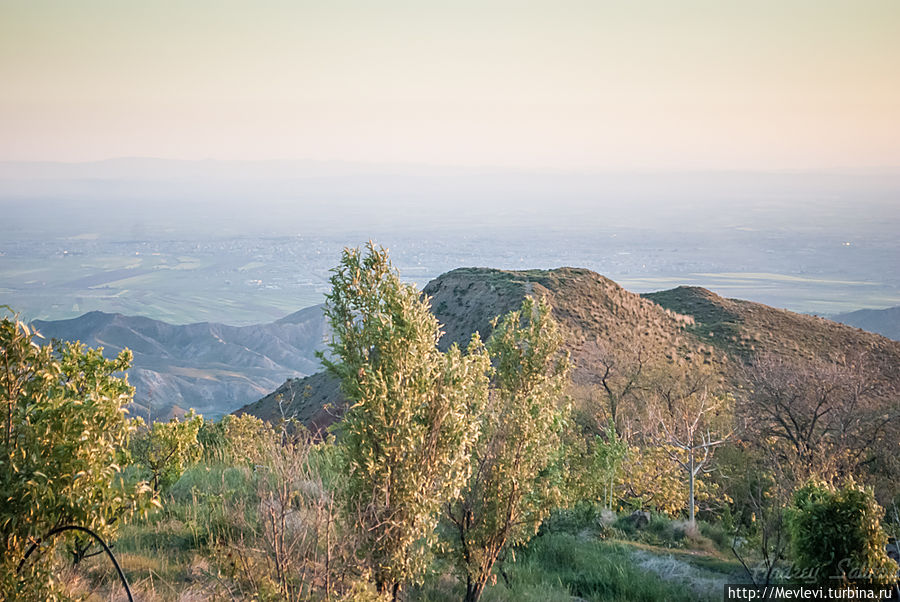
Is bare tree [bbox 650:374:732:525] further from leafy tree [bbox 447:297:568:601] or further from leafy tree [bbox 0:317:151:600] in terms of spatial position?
leafy tree [bbox 0:317:151:600]

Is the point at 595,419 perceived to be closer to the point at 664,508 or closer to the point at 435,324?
the point at 664,508

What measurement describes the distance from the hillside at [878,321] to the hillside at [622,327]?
78064 millimetres

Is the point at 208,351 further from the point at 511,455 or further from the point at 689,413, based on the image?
the point at 511,455

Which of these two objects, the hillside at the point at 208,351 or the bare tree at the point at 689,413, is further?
the hillside at the point at 208,351

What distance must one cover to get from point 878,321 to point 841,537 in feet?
457

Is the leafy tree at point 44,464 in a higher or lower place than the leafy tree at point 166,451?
higher

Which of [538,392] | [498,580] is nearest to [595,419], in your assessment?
[498,580]

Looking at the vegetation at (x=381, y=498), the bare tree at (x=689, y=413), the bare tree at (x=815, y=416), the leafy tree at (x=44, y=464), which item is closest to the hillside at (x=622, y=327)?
the bare tree at (x=689, y=413)

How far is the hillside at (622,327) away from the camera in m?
42.1

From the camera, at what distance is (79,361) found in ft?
18.3

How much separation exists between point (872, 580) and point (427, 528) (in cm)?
693

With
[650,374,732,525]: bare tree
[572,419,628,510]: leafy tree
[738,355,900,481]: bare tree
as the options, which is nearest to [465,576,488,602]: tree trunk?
[572,419,628,510]: leafy tree

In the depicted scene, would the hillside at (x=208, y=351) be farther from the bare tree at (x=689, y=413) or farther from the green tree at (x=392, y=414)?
the green tree at (x=392, y=414)

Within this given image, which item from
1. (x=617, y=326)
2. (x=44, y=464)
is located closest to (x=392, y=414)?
(x=44, y=464)
